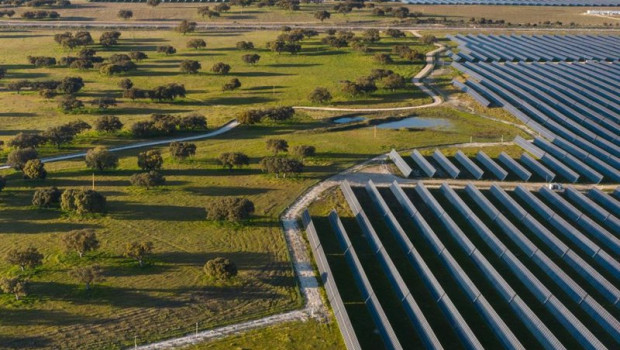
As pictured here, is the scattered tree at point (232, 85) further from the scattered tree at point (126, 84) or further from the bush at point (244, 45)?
the bush at point (244, 45)

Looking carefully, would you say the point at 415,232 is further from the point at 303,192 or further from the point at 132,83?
the point at 132,83

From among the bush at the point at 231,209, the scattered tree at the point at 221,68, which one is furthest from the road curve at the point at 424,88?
the bush at the point at 231,209

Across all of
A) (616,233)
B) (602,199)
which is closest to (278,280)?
(616,233)

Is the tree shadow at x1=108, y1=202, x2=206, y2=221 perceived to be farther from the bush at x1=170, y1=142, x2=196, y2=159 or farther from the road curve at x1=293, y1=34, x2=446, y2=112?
the road curve at x1=293, y1=34, x2=446, y2=112

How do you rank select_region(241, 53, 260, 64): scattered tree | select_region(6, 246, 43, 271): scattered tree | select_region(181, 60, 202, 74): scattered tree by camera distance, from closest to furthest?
select_region(6, 246, 43, 271): scattered tree < select_region(181, 60, 202, 74): scattered tree < select_region(241, 53, 260, 64): scattered tree

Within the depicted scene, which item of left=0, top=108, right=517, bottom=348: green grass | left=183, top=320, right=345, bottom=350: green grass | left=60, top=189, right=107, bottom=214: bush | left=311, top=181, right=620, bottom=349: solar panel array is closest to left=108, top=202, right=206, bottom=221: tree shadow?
left=0, top=108, right=517, bottom=348: green grass

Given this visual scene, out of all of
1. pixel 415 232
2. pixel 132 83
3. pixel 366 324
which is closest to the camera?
pixel 366 324
